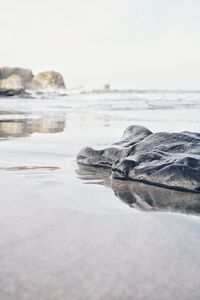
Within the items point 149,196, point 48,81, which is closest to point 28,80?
point 48,81

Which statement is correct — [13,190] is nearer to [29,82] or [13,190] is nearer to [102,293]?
[102,293]

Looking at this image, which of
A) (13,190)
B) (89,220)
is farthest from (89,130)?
(89,220)

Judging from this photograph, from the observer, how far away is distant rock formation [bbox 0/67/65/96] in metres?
55.1

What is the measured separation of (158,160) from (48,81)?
53.2 meters

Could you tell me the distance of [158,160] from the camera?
3832 millimetres

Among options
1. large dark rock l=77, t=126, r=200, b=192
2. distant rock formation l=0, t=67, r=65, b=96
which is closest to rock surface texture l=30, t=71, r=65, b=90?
distant rock formation l=0, t=67, r=65, b=96

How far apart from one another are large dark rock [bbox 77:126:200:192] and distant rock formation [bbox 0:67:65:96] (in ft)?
163

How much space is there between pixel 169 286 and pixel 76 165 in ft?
9.92

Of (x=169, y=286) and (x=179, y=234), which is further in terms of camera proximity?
(x=179, y=234)

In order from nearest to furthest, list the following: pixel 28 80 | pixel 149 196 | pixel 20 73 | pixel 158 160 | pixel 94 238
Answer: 1. pixel 94 238
2. pixel 149 196
3. pixel 158 160
4. pixel 20 73
5. pixel 28 80

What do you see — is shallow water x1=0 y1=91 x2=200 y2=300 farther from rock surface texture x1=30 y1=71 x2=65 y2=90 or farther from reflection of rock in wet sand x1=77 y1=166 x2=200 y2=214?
rock surface texture x1=30 y1=71 x2=65 y2=90

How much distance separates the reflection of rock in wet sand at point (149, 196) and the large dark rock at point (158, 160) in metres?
0.11

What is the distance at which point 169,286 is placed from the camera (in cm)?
160

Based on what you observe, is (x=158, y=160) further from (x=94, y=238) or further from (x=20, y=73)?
(x=20, y=73)
